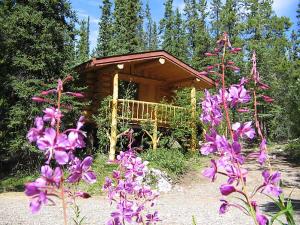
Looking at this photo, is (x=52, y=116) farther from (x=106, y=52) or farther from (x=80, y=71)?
(x=106, y=52)

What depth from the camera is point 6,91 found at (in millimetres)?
12984

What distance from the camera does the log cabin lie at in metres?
15.2

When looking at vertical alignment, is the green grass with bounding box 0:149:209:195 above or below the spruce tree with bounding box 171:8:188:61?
below

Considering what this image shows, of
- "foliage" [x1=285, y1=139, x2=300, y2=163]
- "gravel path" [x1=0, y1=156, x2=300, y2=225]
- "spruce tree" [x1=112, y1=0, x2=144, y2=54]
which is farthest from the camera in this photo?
"spruce tree" [x1=112, y1=0, x2=144, y2=54]

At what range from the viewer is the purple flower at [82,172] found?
1622mm

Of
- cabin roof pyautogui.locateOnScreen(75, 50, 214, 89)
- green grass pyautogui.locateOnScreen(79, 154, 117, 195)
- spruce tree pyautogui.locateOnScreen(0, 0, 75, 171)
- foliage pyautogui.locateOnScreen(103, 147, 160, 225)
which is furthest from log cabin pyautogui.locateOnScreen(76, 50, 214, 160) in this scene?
foliage pyautogui.locateOnScreen(103, 147, 160, 225)

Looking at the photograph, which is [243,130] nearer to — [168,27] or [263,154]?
[263,154]

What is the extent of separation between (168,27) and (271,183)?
50.7 metres

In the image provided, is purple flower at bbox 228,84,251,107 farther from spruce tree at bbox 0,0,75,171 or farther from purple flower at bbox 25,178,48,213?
spruce tree at bbox 0,0,75,171

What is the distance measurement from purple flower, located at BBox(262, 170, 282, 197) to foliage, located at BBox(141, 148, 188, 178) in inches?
455

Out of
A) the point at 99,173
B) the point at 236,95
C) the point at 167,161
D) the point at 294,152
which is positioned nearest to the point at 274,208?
the point at 167,161

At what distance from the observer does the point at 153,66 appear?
18.2 meters

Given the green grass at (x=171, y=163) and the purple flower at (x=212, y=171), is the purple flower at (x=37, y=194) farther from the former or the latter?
the green grass at (x=171, y=163)

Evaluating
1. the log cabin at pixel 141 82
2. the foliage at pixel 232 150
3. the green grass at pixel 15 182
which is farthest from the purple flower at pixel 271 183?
the log cabin at pixel 141 82
